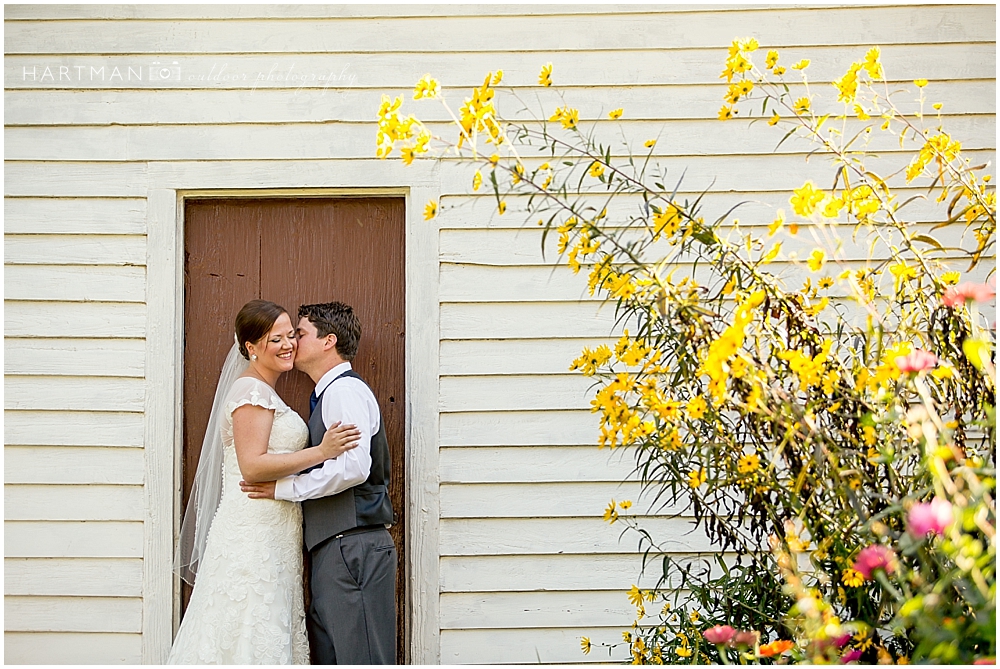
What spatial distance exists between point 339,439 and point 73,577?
1158 mm

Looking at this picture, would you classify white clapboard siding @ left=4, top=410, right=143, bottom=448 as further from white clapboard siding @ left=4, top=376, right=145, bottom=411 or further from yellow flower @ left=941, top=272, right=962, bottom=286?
yellow flower @ left=941, top=272, right=962, bottom=286

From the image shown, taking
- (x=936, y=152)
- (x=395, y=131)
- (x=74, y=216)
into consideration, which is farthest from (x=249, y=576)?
(x=936, y=152)

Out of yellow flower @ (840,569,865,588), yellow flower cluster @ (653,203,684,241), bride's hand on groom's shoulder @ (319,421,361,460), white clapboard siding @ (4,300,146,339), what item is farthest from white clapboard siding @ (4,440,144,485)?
yellow flower @ (840,569,865,588)

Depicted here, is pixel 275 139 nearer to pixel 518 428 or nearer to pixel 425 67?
pixel 425 67

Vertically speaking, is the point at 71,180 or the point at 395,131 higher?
the point at 71,180

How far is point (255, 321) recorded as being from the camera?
10.2ft

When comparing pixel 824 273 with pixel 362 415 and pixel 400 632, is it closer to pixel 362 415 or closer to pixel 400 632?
pixel 362 415

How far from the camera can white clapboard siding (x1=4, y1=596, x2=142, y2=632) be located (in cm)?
315

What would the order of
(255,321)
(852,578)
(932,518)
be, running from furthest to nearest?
1. (255,321)
2. (852,578)
3. (932,518)

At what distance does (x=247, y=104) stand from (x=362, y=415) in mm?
1237

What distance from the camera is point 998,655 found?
4.53 feet

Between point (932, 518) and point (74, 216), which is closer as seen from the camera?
point (932, 518)

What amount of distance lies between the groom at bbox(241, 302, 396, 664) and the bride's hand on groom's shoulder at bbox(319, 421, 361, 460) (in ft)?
0.06

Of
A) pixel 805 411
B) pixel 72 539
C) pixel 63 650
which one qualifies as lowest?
pixel 63 650
